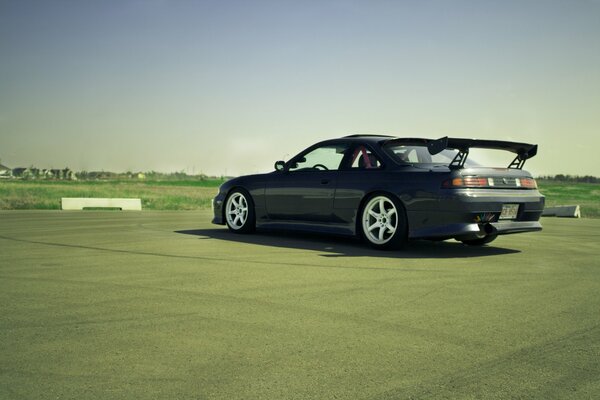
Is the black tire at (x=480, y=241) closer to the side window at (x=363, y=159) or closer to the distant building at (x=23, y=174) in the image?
the side window at (x=363, y=159)

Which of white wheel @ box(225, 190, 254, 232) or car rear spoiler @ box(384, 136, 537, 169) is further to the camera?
white wheel @ box(225, 190, 254, 232)

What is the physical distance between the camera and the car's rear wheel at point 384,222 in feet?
Answer: 25.8

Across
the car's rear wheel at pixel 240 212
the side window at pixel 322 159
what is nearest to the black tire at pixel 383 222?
the side window at pixel 322 159

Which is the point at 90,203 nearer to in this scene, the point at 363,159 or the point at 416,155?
the point at 363,159

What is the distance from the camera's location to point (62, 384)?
286cm

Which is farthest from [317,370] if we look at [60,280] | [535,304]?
[60,280]

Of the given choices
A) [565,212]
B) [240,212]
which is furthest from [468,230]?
[565,212]

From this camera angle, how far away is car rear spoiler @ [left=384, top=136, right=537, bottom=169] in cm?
767

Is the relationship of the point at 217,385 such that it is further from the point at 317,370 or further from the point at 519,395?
the point at 519,395

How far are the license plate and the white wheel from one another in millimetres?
3998

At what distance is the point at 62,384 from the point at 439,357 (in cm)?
185

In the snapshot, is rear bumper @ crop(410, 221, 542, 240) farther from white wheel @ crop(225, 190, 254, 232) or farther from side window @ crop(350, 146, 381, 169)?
white wheel @ crop(225, 190, 254, 232)

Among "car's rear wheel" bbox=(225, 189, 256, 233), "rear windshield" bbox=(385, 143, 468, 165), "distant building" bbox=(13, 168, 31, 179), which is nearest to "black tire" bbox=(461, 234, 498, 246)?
"rear windshield" bbox=(385, 143, 468, 165)

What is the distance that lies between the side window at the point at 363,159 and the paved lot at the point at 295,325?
1442mm
